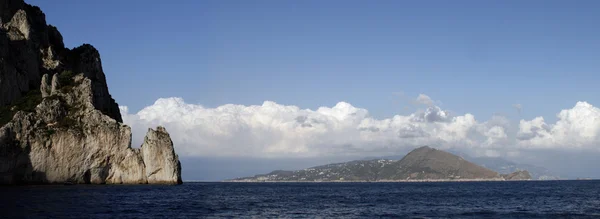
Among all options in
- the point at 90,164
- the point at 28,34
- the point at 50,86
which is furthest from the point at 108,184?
the point at 28,34

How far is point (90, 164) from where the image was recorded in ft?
408

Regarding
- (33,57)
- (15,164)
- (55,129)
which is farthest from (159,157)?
(33,57)

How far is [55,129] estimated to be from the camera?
118 meters

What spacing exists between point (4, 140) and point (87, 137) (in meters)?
18.1

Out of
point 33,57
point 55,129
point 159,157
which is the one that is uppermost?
point 33,57

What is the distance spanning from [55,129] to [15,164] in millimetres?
A: 11376

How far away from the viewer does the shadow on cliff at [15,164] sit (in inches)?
4213

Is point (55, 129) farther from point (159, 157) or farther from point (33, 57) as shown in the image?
point (33, 57)

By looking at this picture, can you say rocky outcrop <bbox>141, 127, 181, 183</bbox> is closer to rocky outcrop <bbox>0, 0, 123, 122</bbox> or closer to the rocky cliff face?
the rocky cliff face

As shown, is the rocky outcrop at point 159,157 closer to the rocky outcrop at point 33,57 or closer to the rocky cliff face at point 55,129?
the rocky cliff face at point 55,129

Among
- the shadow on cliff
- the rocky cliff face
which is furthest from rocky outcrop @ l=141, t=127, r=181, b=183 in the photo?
the shadow on cliff

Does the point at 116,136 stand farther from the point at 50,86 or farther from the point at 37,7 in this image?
the point at 37,7

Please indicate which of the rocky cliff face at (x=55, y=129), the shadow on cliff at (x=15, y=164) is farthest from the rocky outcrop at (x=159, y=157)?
the shadow on cliff at (x=15, y=164)

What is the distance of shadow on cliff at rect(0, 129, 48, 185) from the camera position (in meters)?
107
